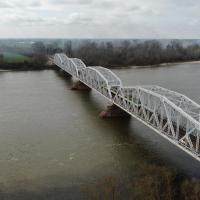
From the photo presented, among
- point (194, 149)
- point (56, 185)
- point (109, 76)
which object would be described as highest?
point (109, 76)

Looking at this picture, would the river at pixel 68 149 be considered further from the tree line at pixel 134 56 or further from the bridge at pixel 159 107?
the tree line at pixel 134 56

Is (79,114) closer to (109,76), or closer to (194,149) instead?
(109,76)

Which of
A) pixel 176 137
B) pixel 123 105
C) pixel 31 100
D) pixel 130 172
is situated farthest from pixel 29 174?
pixel 31 100

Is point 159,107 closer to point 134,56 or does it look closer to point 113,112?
point 113,112

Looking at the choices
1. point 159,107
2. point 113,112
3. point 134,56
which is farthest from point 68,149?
point 134,56

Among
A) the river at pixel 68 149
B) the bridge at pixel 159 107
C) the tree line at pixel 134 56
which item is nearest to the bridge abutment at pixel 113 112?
the bridge at pixel 159 107

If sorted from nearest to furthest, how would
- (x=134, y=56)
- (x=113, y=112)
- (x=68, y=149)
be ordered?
(x=68, y=149), (x=113, y=112), (x=134, y=56)
